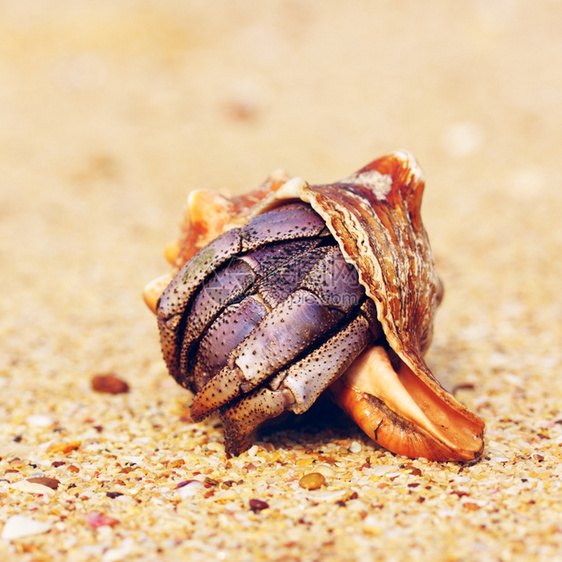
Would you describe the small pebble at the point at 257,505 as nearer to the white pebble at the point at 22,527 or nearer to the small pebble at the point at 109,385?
the white pebble at the point at 22,527

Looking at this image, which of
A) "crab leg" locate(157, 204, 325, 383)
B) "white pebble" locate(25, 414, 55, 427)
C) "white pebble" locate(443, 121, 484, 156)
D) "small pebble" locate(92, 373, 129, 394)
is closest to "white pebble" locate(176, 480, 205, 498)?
"crab leg" locate(157, 204, 325, 383)

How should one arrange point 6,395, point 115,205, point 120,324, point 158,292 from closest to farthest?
point 158,292, point 6,395, point 120,324, point 115,205

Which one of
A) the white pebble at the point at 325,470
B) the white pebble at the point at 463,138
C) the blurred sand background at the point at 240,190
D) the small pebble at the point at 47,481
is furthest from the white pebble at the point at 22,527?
the white pebble at the point at 463,138

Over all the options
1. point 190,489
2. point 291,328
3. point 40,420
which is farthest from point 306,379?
point 40,420

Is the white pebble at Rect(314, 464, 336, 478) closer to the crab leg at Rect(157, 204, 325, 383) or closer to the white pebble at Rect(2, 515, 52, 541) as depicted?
the crab leg at Rect(157, 204, 325, 383)

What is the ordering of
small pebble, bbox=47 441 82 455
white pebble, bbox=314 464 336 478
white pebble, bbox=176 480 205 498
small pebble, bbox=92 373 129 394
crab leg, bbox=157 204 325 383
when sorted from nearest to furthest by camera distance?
white pebble, bbox=176 480 205 498
white pebble, bbox=314 464 336 478
crab leg, bbox=157 204 325 383
small pebble, bbox=47 441 82 455
small pebble, bbox=92 373 129 394

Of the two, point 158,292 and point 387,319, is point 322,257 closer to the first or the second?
point 387,319

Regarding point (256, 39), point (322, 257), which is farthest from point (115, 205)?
point (256, 39)

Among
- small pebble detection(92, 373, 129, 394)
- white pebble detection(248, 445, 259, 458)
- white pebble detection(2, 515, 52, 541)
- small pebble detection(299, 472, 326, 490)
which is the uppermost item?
small pebble detection(92, 373, 129, 394)

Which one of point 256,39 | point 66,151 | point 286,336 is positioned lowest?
point 286,336
